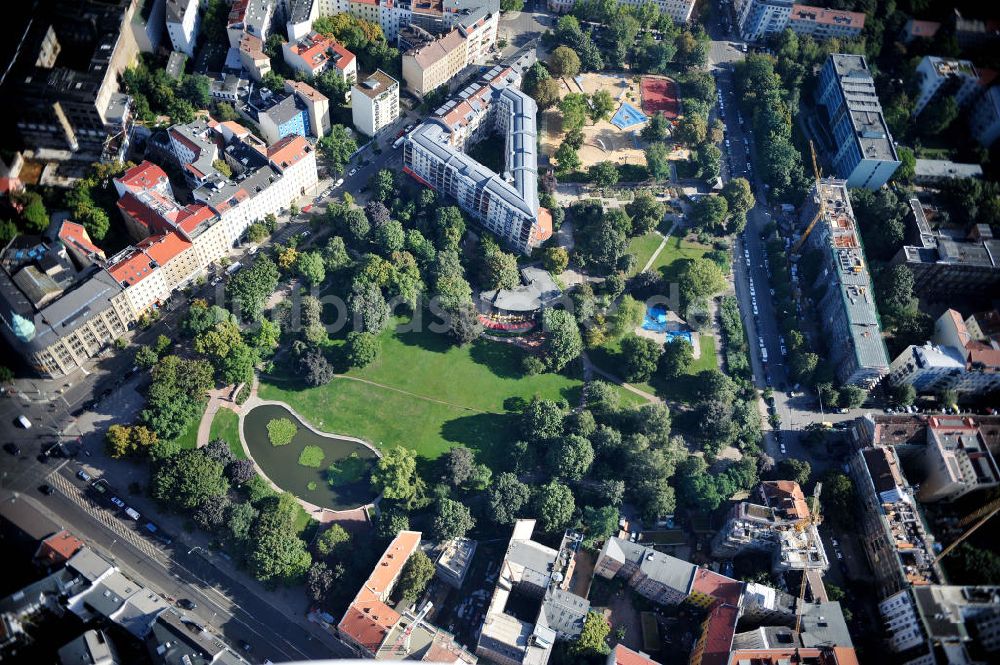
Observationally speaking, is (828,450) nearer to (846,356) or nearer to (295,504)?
(846,356)

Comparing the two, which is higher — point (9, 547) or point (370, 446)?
point (9, 547)

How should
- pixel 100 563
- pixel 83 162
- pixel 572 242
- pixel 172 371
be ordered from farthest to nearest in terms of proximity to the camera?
pixel 572 242 < pixel 83 162 < pixel 172 371 < pixel 100 563

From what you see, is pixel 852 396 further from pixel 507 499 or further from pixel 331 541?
pixel 331 541

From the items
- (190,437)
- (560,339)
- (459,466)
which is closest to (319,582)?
(459,466)

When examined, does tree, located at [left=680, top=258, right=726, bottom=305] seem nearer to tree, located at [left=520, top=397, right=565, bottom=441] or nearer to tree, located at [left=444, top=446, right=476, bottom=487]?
tree, located at [left=520, top=397, right=565, bottom=441]

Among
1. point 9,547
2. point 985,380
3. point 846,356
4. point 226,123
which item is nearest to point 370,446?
point 9,547

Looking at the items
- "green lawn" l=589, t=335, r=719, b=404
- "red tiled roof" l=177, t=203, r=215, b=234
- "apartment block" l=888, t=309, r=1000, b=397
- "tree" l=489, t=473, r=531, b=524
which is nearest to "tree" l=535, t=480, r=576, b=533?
"tree" l=489, t=473, r=531, b=524
